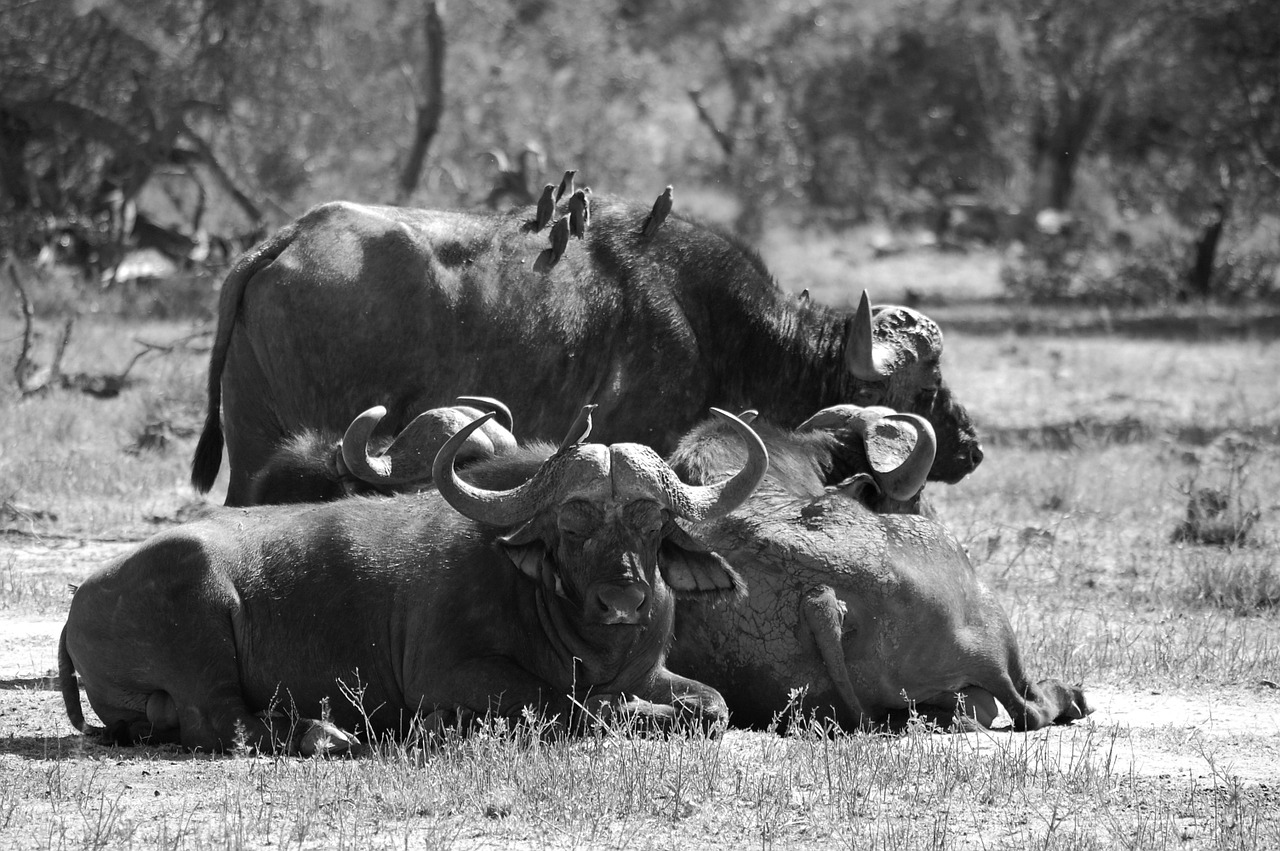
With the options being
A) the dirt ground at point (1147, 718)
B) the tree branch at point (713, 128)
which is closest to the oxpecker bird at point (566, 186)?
the dirt ground at point (1147, 718)

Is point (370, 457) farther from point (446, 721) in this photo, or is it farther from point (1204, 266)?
point (1204, 266)

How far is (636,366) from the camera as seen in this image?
866 centimetres

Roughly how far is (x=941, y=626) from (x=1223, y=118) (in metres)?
18.5

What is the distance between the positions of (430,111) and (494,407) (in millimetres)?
15175

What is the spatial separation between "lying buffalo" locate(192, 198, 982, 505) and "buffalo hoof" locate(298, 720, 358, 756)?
2.30 meters

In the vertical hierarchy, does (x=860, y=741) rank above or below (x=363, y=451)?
below

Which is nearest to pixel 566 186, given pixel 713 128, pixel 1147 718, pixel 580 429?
pixel 580 429

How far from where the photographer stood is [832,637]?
6.24 meters

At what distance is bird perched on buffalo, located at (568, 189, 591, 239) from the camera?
28.2ft

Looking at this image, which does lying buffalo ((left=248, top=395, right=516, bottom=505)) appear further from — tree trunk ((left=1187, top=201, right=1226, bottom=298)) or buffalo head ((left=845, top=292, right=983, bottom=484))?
tree trunk ((left=1187, top=201, right=1226, bottom=298))

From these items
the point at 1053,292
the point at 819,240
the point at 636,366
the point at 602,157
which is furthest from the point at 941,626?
the point at 819,240

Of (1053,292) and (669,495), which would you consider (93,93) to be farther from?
(669,495)

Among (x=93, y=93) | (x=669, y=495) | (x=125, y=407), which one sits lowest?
(x=125, y=407)

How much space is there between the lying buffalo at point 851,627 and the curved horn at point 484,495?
0.73 metres
